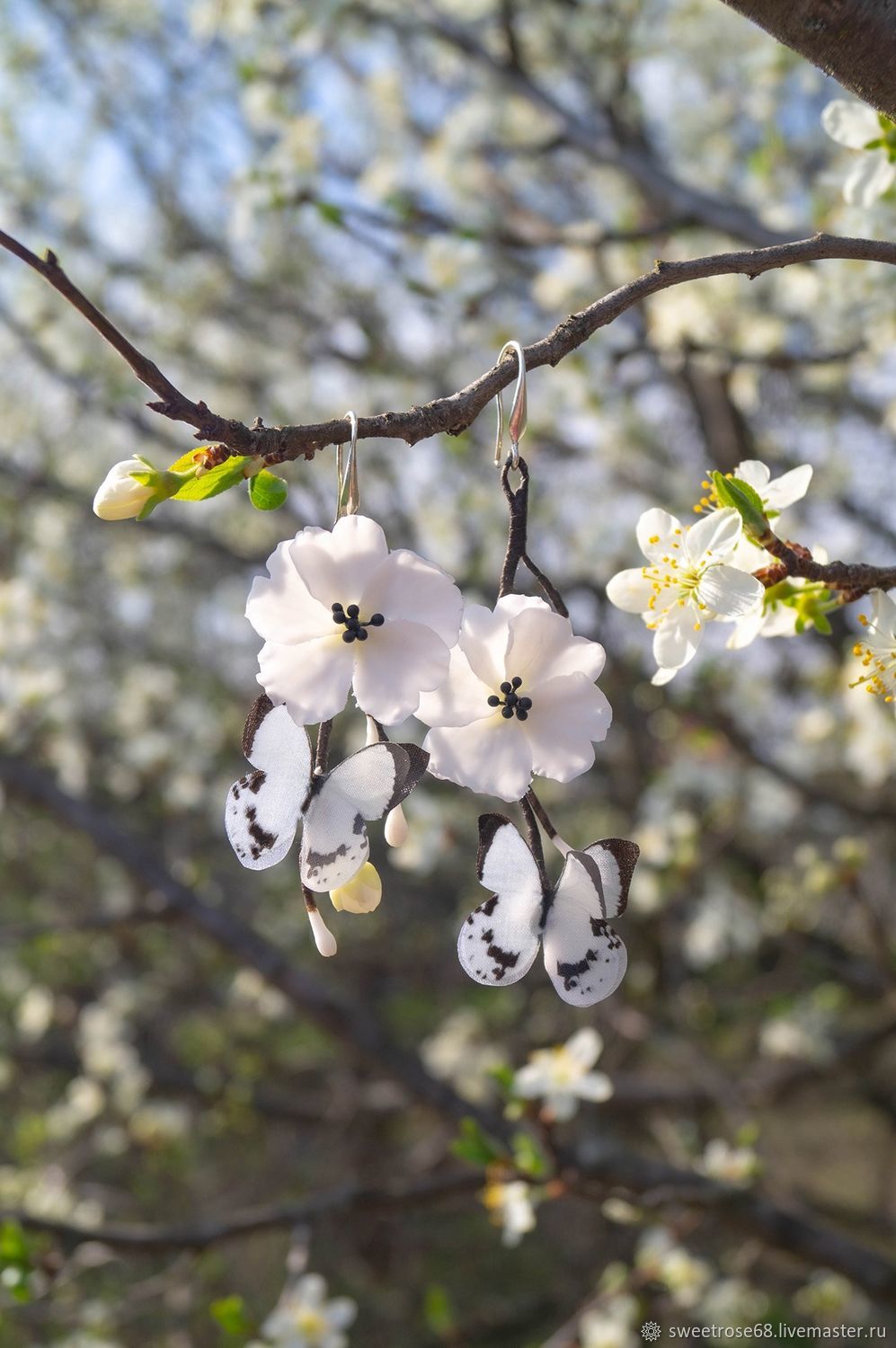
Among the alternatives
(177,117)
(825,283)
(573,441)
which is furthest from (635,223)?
(177,117)

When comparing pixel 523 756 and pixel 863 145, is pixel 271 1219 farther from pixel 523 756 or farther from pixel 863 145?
pixel 863 145

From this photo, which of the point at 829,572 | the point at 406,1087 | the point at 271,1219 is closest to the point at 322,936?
the point at 829,572

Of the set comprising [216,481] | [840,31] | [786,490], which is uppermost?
[840,31]

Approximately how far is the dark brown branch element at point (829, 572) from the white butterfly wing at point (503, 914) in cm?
33

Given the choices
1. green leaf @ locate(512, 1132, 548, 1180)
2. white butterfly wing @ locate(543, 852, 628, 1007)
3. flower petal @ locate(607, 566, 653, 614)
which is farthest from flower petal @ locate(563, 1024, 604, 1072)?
white butterfly wing @ locate(543, 852, 628, 1007)

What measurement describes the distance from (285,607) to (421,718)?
12 centimetres

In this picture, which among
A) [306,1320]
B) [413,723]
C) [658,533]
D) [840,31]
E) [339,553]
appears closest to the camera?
[339,553]

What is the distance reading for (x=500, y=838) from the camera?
2.38 ft

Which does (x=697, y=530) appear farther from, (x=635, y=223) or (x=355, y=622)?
(x=635, y=223)

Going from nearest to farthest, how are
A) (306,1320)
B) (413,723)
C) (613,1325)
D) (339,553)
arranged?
(339,553) < (306,1320) < (613,1325) < (413,723)

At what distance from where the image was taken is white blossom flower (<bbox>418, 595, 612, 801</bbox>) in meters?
0.71

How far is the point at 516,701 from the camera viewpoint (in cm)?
71

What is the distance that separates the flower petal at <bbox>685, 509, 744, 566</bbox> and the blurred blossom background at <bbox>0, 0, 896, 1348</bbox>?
1713mm

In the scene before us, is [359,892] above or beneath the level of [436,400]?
beneath
